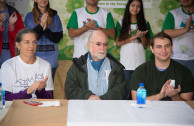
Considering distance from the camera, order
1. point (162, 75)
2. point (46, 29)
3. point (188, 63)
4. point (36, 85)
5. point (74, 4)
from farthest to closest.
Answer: point (74, 4), point (188, 63), point (46, 29), point (162, 75), point (36, 85)

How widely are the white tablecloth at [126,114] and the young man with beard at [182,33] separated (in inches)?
63.0

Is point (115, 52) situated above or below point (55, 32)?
below

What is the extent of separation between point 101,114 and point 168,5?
3226mm

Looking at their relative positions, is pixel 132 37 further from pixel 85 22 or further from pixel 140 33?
pixel 85 22

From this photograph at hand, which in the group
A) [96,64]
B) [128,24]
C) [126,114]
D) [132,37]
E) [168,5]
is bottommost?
[126,114]

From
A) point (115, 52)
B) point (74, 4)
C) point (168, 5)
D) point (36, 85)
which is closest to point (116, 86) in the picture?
point (36, 85)

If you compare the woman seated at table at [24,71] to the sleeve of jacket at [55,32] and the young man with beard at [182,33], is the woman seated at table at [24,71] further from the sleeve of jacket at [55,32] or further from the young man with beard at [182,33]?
the young man with beard at [182,33]

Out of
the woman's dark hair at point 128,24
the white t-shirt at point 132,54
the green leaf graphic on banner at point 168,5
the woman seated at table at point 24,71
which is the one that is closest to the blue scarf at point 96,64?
the woman seated at table at point 24,71

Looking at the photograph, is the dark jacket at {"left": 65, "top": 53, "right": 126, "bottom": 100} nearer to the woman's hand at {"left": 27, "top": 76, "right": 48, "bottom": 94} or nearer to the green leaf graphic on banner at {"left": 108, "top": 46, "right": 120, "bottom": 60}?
the woman's hand at {"left": 27, "top": 76, "right": 48, "bottom": 94}

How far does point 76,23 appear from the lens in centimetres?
375

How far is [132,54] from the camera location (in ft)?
12.0

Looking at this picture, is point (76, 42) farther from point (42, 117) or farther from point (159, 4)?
point (42, 117)

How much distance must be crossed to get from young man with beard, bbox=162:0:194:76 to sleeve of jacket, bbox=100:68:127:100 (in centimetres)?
124

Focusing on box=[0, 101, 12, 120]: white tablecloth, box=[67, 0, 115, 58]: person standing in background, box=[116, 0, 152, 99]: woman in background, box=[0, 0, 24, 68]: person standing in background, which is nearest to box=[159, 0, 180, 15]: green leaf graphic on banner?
box=[116, 0, 152, 99]: woman in background
